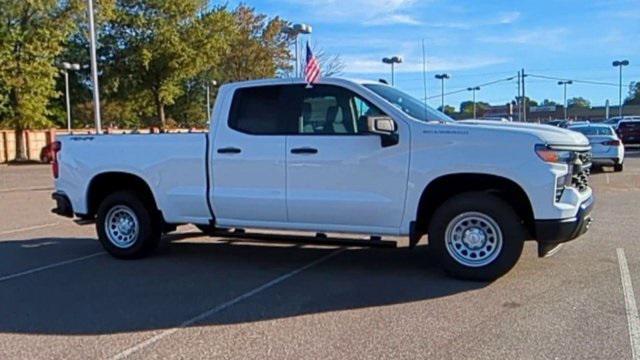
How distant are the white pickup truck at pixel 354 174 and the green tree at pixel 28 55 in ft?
107

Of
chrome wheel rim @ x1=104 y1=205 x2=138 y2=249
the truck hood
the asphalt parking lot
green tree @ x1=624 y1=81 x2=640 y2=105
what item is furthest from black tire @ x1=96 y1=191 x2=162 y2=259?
green tree @ x1=624 y1=81 x2=640 y2=105

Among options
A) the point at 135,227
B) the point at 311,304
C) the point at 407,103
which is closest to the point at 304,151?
the point at 407,103

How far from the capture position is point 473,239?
20.3 feet

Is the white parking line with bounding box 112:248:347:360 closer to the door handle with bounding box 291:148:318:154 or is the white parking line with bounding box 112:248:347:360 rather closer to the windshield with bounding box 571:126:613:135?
the door handle with bounding box 291:148:318:154

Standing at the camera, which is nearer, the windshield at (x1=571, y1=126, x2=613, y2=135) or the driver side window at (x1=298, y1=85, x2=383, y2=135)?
the driver side window at (x1=298, y1=85, x2=383, y2=135)

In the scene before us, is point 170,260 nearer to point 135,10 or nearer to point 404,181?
point 404,181

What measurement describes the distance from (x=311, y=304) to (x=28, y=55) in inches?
1436

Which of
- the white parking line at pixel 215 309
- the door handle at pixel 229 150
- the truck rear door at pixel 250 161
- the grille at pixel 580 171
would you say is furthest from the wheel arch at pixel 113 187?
the grille at pixel 580 171

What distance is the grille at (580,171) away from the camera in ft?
19.9

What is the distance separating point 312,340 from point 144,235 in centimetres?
364

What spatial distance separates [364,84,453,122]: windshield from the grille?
1461 millimetres

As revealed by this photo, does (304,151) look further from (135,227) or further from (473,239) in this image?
(135,227)

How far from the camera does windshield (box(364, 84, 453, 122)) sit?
6.59 m

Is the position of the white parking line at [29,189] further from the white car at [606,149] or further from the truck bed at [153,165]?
the white car at [606,149]
